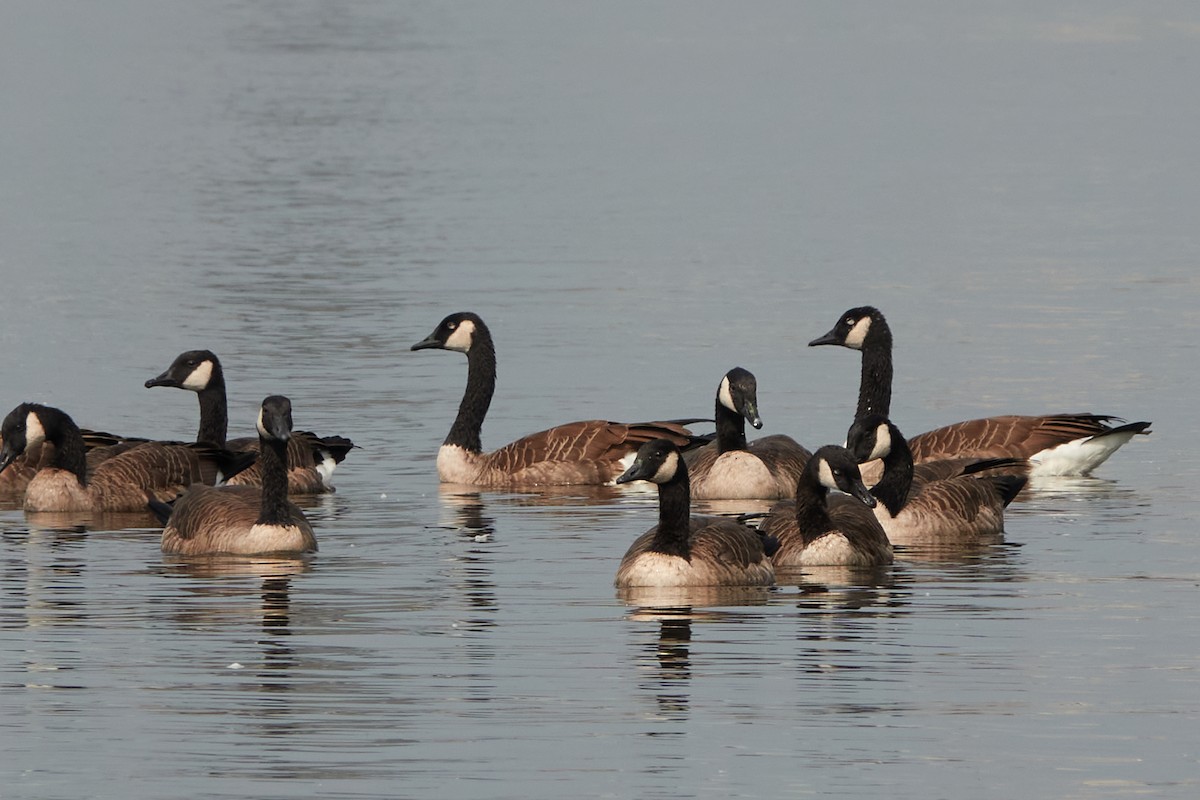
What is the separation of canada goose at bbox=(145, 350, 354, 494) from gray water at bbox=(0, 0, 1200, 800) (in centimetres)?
39

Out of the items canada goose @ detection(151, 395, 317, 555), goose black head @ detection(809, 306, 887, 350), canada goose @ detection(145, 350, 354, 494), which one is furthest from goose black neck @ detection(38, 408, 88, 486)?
goose black head @ detection(809, 306, 887, 350)

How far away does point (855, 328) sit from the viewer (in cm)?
2336

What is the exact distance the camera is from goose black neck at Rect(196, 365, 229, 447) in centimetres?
2230

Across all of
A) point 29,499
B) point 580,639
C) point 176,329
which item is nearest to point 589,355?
point 176,329

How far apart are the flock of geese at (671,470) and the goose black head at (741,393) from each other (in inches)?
0.7

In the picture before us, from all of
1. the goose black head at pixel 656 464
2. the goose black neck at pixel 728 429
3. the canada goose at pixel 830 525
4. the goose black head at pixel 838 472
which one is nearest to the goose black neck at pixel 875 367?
the goose black neck at pixel 728 429

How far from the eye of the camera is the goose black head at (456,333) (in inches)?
956

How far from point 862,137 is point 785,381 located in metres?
30.7

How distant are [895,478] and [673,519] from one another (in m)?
3.36

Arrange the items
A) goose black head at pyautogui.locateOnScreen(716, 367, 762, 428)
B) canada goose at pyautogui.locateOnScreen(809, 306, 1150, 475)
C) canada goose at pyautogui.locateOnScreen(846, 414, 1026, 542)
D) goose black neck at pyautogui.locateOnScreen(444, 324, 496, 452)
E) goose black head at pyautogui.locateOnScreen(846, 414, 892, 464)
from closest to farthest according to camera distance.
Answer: canada goose at pyautogui.locateOnScreen(846, 414, 1026, 542), goose black head at pyautogui.locateOnScreen(846, 414, 892, 464), goose black head at pyautogui.locateOnScreen(716, 367, 762, 428), canada goose at pyautogui.locateOnScreen(809, 306, 1150, 475), goose black neck at pyautogui.locateOnScreen(444, 324, 496, 452)

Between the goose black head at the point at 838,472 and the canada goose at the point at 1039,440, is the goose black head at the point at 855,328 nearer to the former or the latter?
the canada goose at the point at 1039,440

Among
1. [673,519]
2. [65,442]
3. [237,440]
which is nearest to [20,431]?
[65,442]

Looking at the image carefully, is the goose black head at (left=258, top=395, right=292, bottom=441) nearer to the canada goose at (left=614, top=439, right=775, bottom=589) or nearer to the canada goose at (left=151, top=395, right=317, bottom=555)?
the canada goose at (left=151, top=395, right=317, bottom=555)

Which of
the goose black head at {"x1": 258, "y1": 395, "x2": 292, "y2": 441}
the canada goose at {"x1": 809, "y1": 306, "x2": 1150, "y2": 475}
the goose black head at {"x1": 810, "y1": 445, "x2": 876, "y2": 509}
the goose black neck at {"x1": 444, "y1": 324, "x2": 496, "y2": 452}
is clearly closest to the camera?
the goose black head at {"x1": 810, "y1": 445, "x2": 876, "y2": 509}
